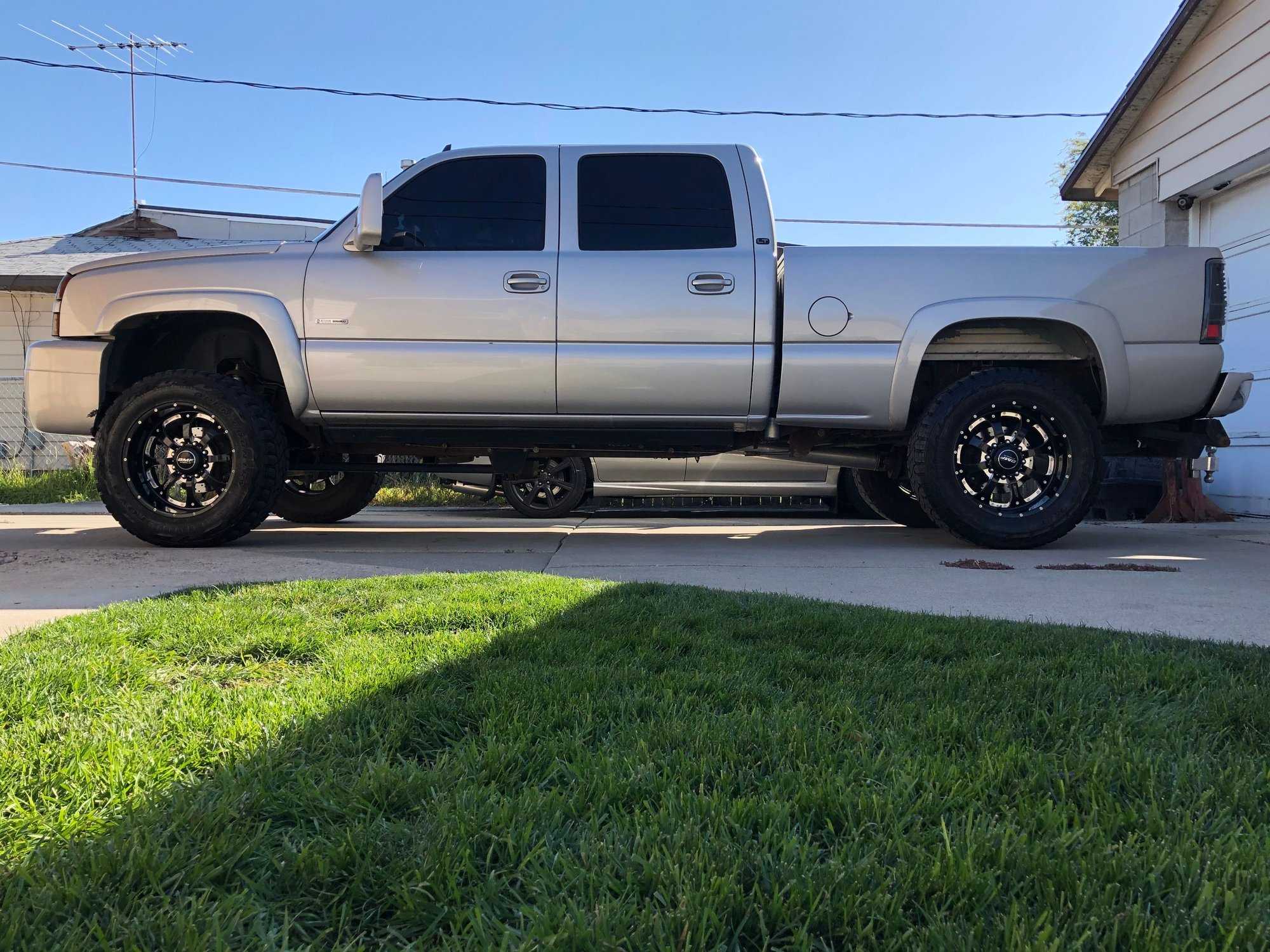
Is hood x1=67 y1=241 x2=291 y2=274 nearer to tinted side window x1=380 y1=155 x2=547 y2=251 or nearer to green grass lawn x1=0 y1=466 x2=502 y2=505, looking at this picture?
tinted side window x1=380 y1=155 x2=547 y2=251

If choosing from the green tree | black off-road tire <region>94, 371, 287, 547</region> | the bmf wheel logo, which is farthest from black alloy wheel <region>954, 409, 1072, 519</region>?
the green tree

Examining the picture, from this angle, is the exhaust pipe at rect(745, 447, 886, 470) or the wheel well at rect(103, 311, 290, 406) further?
the exhaust pipe at rect(745, 447, 886, 470)

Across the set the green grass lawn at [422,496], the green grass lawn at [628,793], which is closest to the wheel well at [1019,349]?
the green grass lawn at [628,793]

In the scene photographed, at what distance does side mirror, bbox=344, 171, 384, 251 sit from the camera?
4711 millimetres

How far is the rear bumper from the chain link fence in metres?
13.7

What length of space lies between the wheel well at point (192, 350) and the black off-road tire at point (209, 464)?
27 centimetres

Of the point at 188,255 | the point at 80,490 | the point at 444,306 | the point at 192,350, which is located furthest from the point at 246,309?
the point at 80,490

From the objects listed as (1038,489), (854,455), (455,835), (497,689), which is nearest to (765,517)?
(854,455)

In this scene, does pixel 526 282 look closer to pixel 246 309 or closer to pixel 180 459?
pixel 246 309

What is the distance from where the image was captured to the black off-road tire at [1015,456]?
4953 millimetres

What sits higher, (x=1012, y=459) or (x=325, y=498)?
(x=1012, y=459)

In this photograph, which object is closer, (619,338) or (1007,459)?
(619,338)

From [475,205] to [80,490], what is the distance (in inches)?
331

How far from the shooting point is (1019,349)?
17.0 feet
